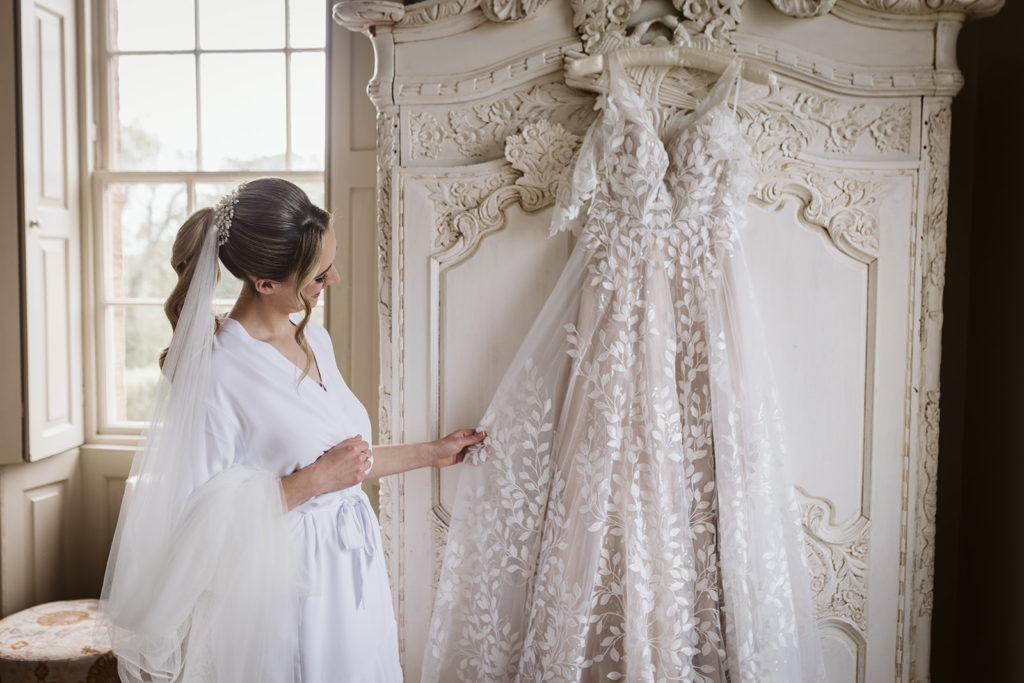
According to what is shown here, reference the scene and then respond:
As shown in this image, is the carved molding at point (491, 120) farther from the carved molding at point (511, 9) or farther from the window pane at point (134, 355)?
the window pane at point (134, 355)

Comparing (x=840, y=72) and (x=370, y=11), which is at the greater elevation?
(x=370, y=11)

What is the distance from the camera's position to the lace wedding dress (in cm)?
164

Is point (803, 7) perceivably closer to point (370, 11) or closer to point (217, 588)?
point (370, 11)

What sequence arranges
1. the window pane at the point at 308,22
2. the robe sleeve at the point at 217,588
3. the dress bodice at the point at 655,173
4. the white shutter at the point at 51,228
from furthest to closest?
the window pane at the point at 308,22
the white shutter at the point at 51,228
the dress bodice at the point at 655,173
the robe sleeve at the point at 217,588

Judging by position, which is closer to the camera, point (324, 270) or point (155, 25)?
point (324, 270)

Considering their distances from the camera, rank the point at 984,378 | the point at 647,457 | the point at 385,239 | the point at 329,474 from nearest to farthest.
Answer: the point at 329,474
the point at 647,457
the point at 385,239
the point at 984,378

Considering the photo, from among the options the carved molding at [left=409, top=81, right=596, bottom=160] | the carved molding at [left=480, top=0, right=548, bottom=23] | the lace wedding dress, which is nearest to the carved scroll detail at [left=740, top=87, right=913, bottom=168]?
the lace wedding dress

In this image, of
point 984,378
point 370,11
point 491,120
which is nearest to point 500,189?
point 491,120

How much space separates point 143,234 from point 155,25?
2.46 ft

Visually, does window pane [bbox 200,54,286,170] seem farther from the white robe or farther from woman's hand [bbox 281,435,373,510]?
woman's hand [bbox 281,435,373,510]

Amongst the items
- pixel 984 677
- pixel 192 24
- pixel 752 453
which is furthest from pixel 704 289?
pixel 192 24

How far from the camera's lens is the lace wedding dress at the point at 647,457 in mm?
1642

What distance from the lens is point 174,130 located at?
2.70 m

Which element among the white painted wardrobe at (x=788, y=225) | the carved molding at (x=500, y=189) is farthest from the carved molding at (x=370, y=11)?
the carved molding at (x=500, y=189)
